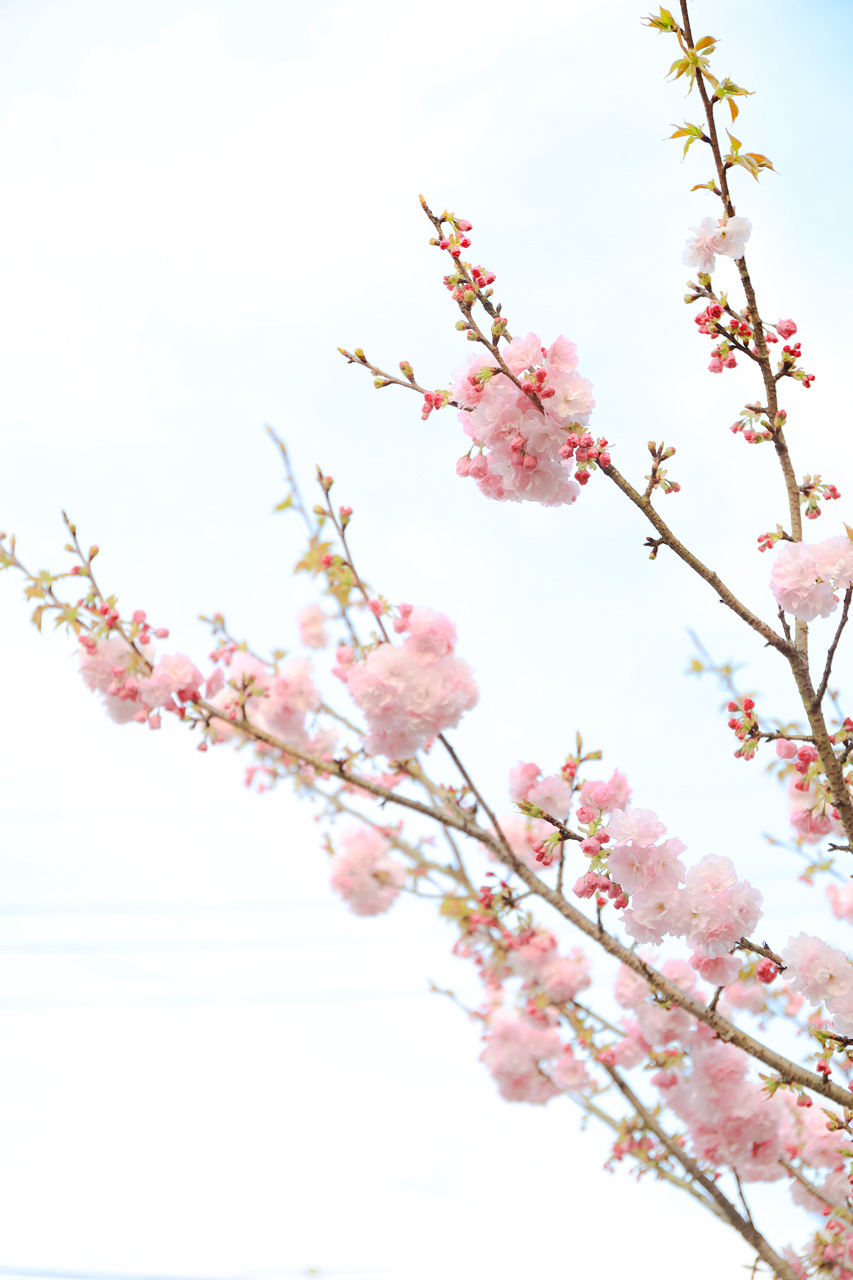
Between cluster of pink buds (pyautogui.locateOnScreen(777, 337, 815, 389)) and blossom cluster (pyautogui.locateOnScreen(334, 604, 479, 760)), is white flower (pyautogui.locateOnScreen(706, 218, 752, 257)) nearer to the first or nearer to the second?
cluster of pink buds (pyautogui.locateOnScreen(777, 337, 815, 389))

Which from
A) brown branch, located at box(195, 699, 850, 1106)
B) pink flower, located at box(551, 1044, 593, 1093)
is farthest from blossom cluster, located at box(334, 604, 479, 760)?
pink flower, located at box(551, 1044, 593, 1093)

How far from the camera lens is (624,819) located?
1599 mm

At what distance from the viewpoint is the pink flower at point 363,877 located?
12.0 feet

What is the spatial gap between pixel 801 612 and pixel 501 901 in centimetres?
98

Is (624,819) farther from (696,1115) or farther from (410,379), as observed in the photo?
(696,1115)

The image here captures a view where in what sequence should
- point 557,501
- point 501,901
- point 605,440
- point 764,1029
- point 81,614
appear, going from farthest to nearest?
point 764,1029 < point 81,614 < point 501,901 < point 557,501 < point 605,440

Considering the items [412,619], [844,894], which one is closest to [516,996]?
[844,894]

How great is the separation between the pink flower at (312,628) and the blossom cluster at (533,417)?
2.47 metres

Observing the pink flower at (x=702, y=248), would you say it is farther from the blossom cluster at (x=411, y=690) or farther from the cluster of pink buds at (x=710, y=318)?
the blossom cluster at (x=411, y=690)

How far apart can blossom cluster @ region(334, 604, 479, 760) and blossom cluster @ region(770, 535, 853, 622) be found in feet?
2.60

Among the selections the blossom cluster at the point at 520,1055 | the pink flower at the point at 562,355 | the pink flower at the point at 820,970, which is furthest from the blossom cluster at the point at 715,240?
the blossom cluster at the point at 520,1055

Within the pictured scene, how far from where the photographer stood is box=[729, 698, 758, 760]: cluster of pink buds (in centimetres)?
162

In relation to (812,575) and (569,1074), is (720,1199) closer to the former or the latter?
(569,1074)

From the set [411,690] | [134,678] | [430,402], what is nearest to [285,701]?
[134,678]
